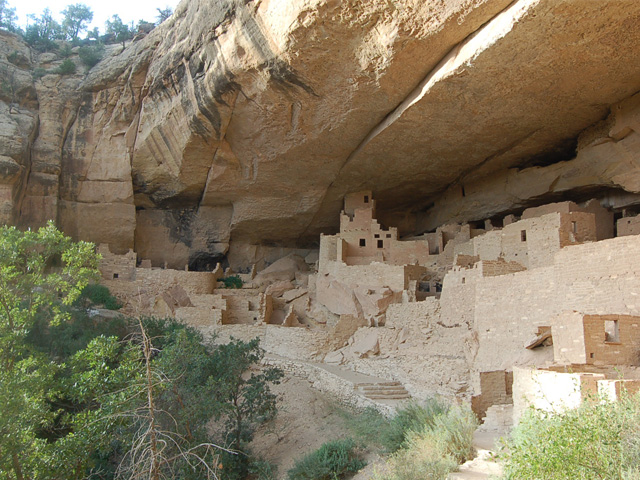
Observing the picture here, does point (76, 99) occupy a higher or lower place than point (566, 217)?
higher

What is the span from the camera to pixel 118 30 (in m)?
27.5

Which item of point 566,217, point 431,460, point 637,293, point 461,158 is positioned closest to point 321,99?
point 461,158

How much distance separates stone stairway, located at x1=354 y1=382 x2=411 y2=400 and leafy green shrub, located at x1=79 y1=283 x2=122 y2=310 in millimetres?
10903

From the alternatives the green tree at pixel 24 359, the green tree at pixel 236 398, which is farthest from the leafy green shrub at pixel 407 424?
the green tree at pixel 24 359

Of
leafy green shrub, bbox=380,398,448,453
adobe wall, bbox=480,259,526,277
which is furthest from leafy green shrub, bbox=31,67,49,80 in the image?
leafy green shrub, bbox=380,398,448,453

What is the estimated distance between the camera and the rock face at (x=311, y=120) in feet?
40.2

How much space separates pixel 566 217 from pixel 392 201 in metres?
9.99

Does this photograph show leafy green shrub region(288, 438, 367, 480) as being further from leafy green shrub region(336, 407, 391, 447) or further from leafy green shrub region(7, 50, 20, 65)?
leafy green shrub region(7, 50, 20, 65)

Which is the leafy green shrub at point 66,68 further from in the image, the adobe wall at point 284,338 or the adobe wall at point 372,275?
the adobe wall at point 372,275

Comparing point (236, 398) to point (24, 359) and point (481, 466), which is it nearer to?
point (24, 359)

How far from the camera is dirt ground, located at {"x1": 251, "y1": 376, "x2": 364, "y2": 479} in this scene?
1260 cm

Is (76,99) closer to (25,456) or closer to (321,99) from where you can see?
(321,99)

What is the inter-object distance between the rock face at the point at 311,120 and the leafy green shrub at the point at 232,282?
2.15 meters

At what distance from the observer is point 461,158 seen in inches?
741
